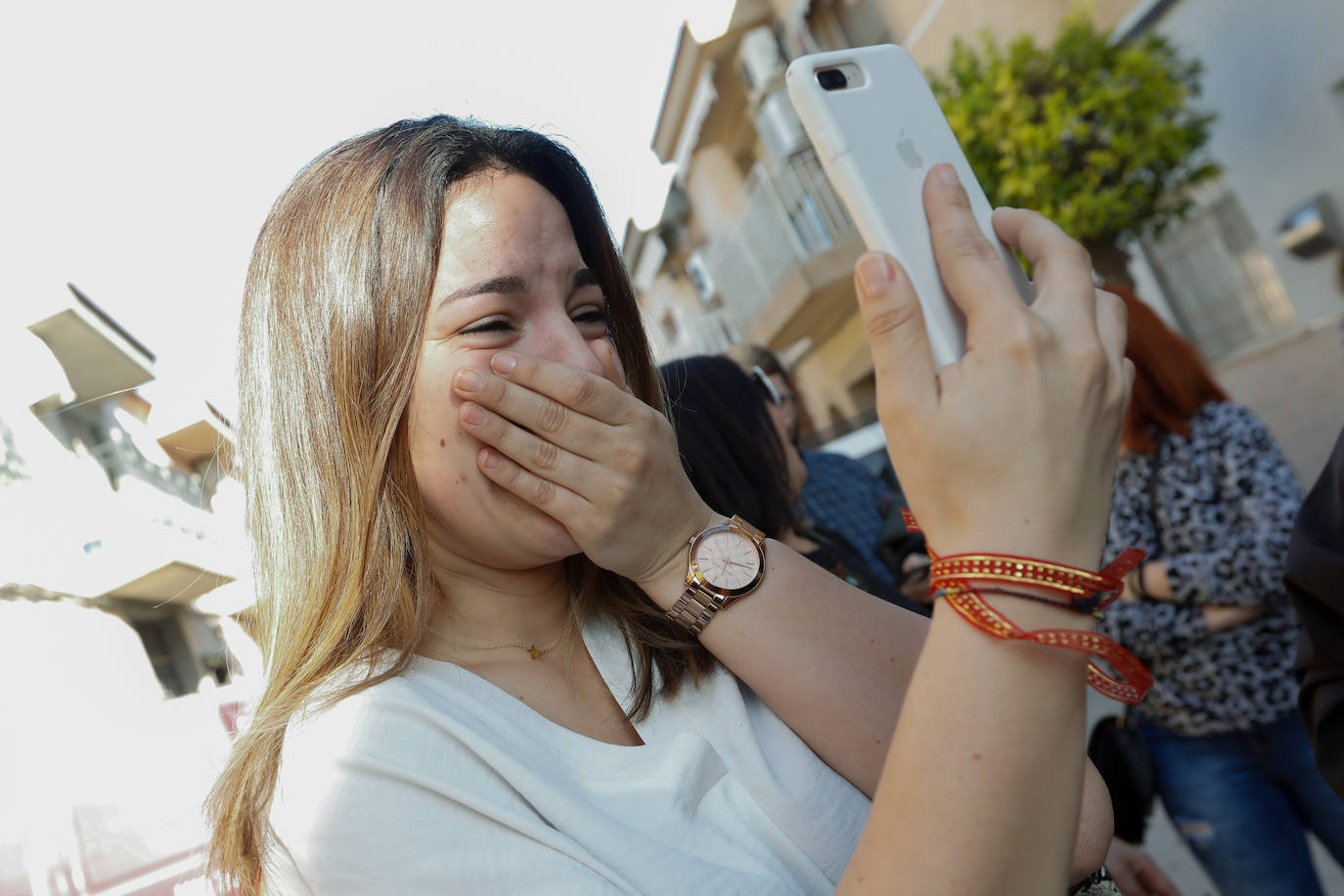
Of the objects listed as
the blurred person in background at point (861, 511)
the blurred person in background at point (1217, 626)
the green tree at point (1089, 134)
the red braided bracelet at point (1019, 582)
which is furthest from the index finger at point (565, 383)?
the green tree at point (1089, 134)

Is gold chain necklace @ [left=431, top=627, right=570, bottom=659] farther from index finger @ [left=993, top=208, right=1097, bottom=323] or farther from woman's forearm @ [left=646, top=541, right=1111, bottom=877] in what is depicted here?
index finger @ [left=993, top=208, right=1097, bottom=323]

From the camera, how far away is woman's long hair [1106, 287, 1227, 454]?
276 centimetres

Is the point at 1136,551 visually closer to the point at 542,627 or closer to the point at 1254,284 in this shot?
the point at 542,627

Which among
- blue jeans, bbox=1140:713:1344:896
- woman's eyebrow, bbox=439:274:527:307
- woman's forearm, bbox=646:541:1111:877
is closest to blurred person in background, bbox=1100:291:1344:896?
blue jeans, bbox=1140:713:1344:896

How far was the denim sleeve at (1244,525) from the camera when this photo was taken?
252cm

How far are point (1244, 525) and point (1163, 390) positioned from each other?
1.44 ft

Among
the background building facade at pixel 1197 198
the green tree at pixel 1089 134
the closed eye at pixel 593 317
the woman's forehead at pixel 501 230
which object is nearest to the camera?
the woman's forehead at pixel 501 230

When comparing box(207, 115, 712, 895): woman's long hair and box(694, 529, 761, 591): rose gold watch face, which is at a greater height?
box(207, 115, 712, 895): woman's long hair

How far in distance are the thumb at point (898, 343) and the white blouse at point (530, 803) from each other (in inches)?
24.4

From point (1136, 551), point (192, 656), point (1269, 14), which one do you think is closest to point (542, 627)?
point (1136, 551)

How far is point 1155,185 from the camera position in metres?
8.34

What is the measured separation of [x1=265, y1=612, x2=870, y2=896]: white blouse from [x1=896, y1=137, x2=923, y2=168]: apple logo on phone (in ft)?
2.47

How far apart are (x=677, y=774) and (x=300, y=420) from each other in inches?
28.6

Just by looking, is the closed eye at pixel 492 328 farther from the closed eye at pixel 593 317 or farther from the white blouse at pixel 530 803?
the white blouse at pixel 530 803
